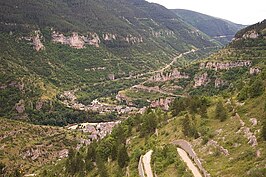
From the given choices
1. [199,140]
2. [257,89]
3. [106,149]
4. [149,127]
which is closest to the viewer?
[199,140]

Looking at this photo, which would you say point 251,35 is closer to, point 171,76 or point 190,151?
point 171,76

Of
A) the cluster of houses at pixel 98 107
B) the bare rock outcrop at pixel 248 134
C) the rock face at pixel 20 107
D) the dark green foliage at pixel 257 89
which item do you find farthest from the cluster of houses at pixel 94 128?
the bare rock outcrop at pixel 248 134

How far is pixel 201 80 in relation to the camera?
159125 mm

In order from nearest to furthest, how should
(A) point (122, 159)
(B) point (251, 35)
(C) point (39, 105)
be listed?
(A) point (122, 159), (B) point (251, 35), (C) point (39, 105)

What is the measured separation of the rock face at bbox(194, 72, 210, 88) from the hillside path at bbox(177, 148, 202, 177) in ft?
349

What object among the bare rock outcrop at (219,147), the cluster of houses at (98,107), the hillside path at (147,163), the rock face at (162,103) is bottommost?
the cluster of houses at (98,107)

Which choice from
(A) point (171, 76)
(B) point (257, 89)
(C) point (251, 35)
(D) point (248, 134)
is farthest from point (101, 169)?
(A) point (171, 76)

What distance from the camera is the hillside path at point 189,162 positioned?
1606 inches

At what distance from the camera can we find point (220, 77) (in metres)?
147

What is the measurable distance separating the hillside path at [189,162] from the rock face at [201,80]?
106 m

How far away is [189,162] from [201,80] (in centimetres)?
11663

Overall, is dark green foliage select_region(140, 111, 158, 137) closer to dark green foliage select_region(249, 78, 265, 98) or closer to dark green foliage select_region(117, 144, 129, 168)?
dark green foliage select_region(117, 144, 129, 168)

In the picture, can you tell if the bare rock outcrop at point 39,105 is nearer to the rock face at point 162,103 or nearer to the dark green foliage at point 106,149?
the rock face at point 162,103

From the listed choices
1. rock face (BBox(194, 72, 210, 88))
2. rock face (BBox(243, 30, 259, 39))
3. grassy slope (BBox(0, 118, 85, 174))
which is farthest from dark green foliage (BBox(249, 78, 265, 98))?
rock face (BBox(243, 30, 259, 39))
